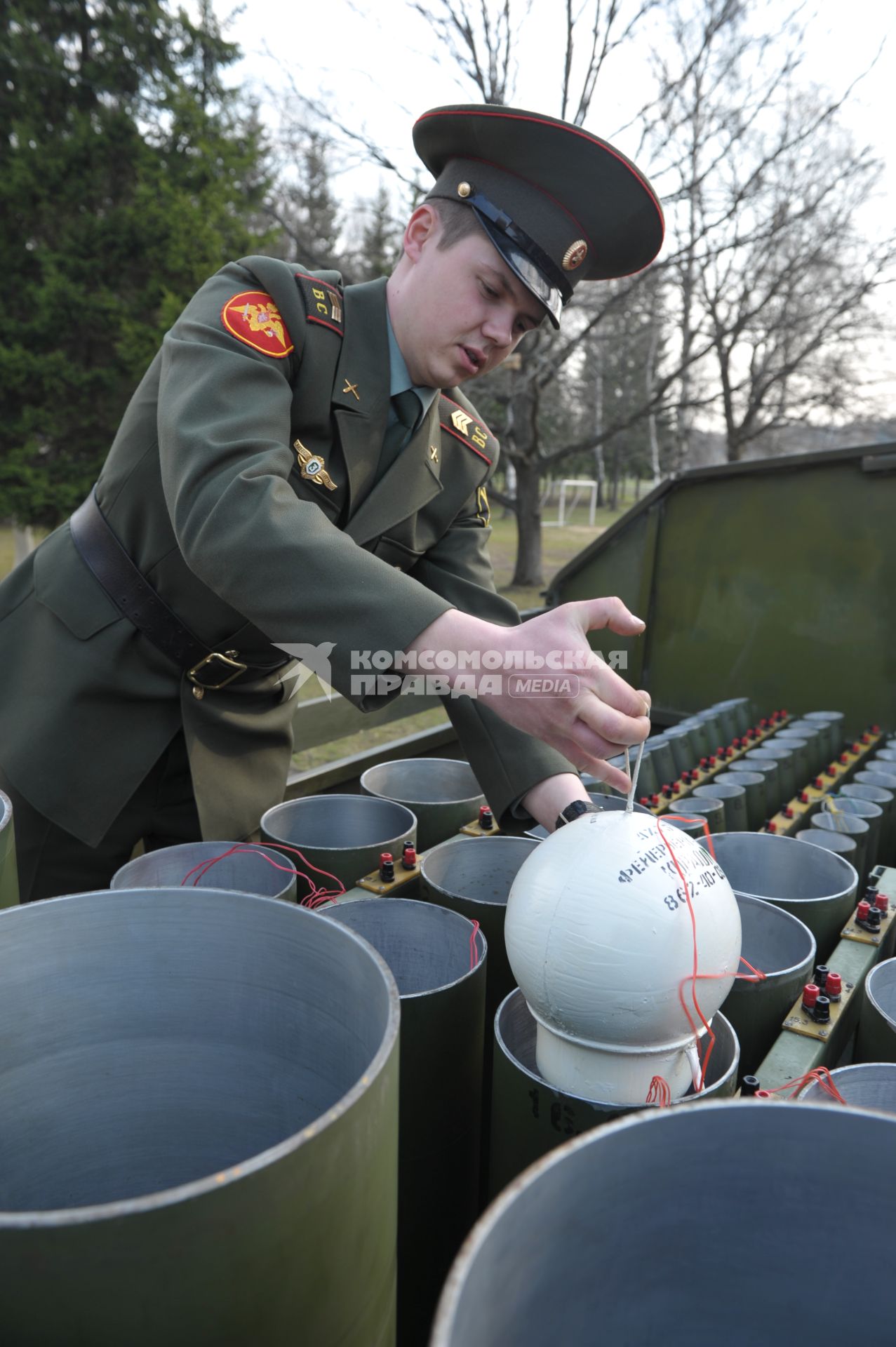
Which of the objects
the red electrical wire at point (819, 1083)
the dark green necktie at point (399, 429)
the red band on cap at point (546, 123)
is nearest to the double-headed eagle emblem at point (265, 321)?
the dark green necktie at point (399, 429)

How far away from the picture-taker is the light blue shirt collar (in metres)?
1.89

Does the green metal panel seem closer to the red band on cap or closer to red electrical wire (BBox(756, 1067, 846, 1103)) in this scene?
the red band on cap

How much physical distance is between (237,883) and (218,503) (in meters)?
0.85

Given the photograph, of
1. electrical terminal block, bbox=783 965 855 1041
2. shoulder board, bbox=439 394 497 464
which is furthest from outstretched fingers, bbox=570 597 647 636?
shoulder board, bbox=439 394 497 464

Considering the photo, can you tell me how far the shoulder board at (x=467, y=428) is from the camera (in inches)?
86.1

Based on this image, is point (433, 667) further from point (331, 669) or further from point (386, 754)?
point (386, 754)

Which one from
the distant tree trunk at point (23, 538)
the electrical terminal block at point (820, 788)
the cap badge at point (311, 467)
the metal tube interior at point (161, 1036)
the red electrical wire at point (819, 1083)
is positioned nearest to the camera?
the metal tube interior at point (161, 1036)

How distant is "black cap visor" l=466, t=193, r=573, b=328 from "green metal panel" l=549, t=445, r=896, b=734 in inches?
105

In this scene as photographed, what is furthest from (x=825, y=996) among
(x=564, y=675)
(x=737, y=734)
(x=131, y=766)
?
(x=737, y=734)

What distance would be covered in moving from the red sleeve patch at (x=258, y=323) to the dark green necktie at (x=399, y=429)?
1.08ft

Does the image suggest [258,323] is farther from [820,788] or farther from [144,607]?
[820,788]

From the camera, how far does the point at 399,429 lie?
6.57 ft

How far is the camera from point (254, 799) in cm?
222

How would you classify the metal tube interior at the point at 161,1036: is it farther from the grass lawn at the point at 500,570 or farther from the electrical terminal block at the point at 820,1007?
the grass lawn at the point at 500,570
